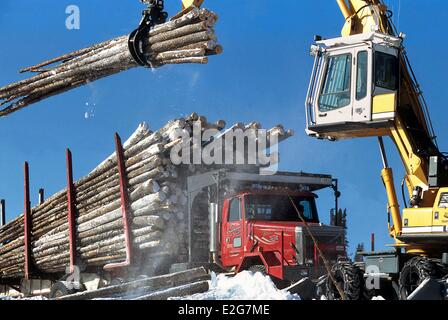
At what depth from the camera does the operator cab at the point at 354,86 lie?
35.3 feet

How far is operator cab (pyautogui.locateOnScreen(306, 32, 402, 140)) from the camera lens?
10766 mm

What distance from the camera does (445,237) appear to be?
1014 centimetres

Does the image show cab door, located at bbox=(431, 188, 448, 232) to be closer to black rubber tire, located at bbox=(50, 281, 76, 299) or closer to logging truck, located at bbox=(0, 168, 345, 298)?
logging truck, located at bbox=(0, 168, 345, 298)

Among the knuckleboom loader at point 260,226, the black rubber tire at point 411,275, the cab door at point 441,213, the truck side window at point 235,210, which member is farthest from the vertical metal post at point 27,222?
the cab door at point 441,213

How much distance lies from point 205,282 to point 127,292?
2.05 meters

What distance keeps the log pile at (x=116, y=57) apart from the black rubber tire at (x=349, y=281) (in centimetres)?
446

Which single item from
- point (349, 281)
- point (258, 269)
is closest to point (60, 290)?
point (258, 269)

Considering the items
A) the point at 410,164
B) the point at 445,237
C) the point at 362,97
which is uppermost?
the point at 362,97

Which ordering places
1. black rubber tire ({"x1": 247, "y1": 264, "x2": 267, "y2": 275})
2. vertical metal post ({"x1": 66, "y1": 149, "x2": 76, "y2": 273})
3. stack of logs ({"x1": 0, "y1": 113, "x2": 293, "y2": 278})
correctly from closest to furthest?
black rubber tire ({"x1": 247, "y1": 264, "x2": 267, "y2": 275}) → stack of logs ({"x1": 0, "y1": 113, "x2": 293, "y2": 278}) → vertical metal post ({"x1": 66, "y1": 149, "x2": 76, "y2": 273})

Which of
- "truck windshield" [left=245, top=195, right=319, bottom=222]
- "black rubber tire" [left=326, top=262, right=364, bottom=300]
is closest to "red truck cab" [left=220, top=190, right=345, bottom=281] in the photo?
"truck windshield" [left=245, top=195, right=319, bottom=222]

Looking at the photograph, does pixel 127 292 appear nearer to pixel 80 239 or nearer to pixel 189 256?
pixel 189 256

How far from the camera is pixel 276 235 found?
13.2m

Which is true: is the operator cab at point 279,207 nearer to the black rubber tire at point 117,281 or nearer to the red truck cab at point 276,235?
A: the red truck cab at point 276,235
